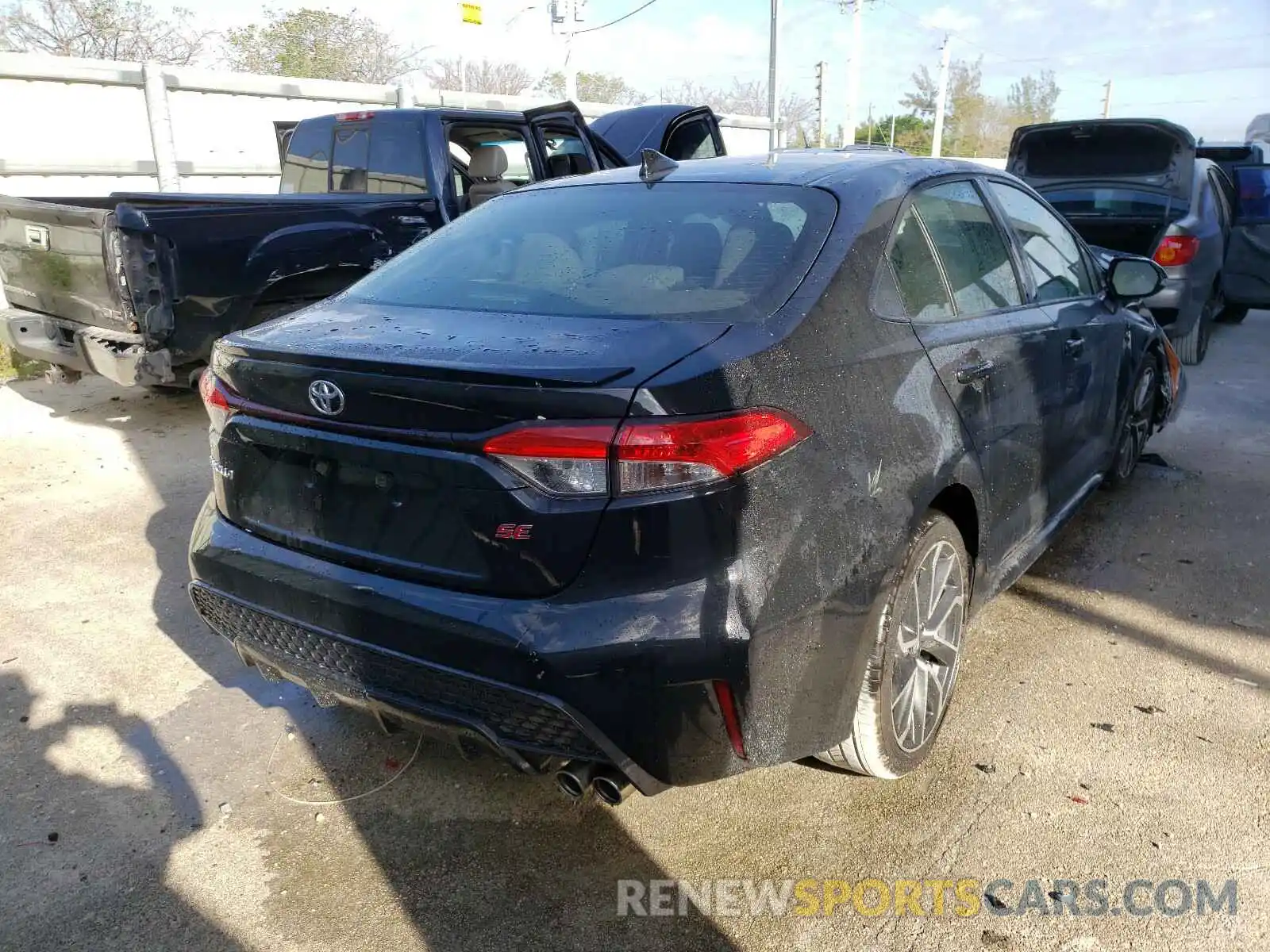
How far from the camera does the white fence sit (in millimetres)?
9445

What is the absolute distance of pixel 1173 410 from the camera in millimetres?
5375

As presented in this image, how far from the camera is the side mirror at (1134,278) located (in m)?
4.03

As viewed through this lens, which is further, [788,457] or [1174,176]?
[1174,176]

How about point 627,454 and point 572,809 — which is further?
point 572,809

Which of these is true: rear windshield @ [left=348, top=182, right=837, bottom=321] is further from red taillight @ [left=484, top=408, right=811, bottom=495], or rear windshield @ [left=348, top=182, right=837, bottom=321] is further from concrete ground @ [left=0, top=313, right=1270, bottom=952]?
concrete ground @ [left=0, top=313, right=1270, bottom=952]

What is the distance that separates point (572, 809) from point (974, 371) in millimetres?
1669

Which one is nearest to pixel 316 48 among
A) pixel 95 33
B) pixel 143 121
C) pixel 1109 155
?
pixel 95 33

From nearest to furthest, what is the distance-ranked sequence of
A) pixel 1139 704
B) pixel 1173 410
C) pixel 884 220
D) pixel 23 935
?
pixel 23 935 < pixel 884 220 < pixel 1139 704 < pixel 1173 410

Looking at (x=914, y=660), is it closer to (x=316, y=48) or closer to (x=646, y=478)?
(x=646, y=478)

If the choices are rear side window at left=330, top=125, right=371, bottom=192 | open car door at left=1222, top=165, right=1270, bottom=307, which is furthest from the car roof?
open car door at left=1222, top=165, right=1270, bottom=307

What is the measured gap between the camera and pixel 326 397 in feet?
7.11

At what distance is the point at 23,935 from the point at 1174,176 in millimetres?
8768

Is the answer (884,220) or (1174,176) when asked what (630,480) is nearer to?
(884,220)

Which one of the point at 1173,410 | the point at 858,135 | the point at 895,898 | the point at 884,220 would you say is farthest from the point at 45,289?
the point at 858,135
